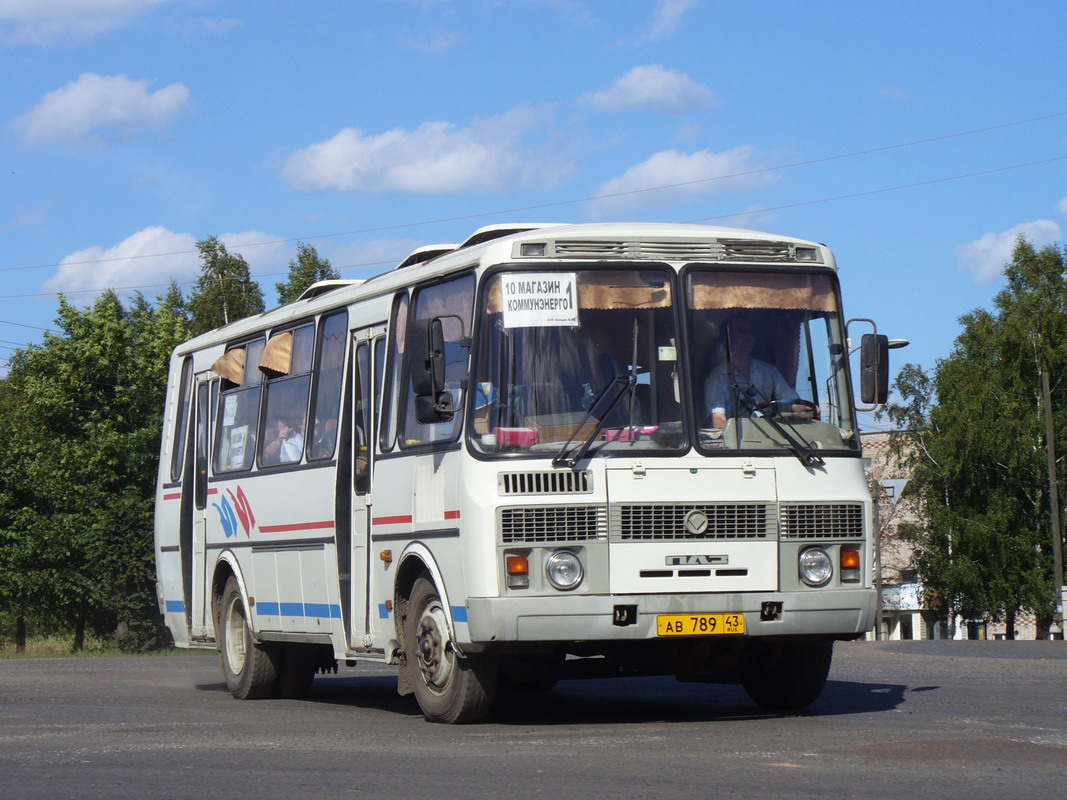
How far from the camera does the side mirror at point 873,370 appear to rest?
1130cm

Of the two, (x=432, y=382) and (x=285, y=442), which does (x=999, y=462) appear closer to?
(x=285, y=442)

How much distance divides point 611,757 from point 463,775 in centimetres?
109

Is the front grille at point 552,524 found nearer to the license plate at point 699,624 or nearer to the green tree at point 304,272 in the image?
the license plate at point 699,624

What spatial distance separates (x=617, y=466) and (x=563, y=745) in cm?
179

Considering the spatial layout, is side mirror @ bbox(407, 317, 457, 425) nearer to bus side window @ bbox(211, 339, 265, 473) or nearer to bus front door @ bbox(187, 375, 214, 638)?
bus side window @ bbox(211, 339, 265, 473)

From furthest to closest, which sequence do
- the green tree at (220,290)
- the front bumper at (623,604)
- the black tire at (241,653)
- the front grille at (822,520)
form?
the green tree at (220,290)
the black tire at (241,653)
the front grille at (822,520)
the front bumper at (623,604)

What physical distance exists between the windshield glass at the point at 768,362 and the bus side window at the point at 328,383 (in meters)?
3.51

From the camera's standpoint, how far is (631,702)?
13.9 metres

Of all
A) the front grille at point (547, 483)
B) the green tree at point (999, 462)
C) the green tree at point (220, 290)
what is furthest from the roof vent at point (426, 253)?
the green tree at point (220, 290)

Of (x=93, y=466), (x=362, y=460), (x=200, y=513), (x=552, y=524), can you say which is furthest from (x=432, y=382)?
(x=93, y=466)

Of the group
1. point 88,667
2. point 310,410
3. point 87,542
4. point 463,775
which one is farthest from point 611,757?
point 87,542

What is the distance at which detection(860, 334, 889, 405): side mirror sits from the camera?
11305 millimetres

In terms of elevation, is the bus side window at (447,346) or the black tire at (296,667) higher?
the bus side window at (447,346)

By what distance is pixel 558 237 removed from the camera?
36.6 ft
